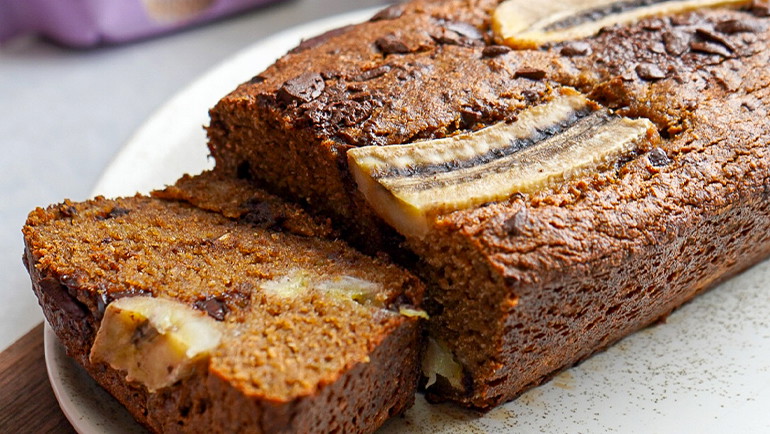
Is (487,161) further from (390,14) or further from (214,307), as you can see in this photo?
(390,14)

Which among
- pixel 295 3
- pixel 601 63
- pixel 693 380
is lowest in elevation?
pixel 693 380

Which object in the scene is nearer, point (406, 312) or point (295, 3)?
point (406, 312)

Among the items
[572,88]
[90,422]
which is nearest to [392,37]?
[572,88]

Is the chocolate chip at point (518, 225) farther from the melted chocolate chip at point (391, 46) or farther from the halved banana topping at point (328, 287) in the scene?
the melted chocolate chip at point (391, 46)

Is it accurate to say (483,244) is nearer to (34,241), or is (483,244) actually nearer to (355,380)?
(355,380)

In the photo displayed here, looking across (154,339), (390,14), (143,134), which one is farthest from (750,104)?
(143,134)

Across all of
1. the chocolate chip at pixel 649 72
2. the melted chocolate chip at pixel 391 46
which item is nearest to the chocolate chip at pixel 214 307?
the melted chocolate chip at pixel 391 46

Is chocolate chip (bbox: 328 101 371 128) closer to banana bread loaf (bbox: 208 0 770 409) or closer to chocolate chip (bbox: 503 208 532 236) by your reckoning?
banana bread loaf (bbox: 208 0 770 409)
